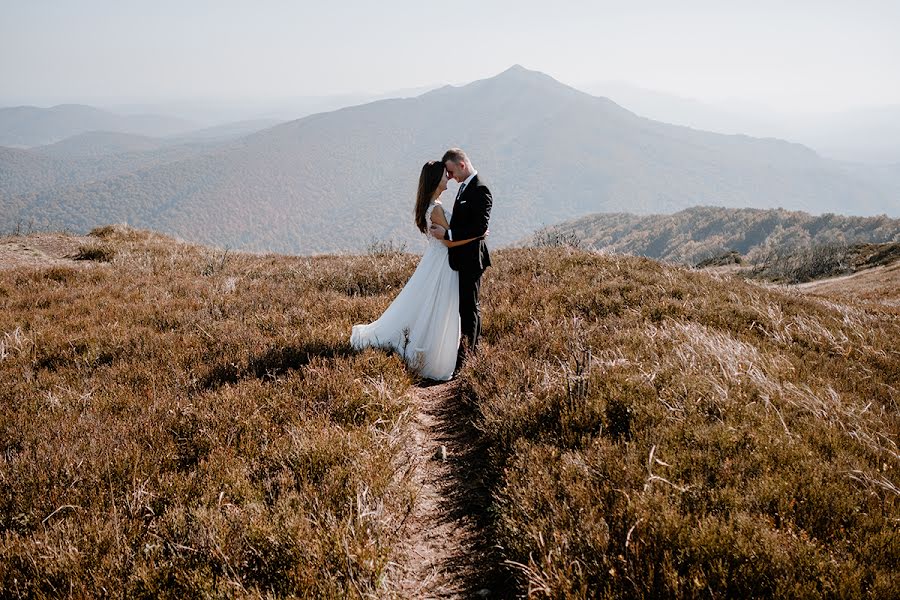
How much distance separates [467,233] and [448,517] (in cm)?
371

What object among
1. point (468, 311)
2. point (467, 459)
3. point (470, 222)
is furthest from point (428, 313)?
point (467, 459)

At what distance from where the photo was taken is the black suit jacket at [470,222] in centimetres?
633

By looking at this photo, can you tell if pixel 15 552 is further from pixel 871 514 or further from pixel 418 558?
pixel 871 514

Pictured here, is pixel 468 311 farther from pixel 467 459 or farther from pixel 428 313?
pixel 467 459

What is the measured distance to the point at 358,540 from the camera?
310 centimetres

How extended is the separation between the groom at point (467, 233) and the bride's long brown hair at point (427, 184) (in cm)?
14

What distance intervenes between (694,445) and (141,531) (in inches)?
160

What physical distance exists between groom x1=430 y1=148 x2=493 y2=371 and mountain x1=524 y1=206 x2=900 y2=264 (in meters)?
96.2

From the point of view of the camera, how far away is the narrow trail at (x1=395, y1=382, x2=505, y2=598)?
3.12m

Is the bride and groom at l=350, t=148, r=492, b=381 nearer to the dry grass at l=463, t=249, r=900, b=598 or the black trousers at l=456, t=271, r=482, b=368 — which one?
the black trousers at l=456, t=271, r=482, b=368

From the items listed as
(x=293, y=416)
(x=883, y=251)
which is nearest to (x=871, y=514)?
(x=293, y=416)

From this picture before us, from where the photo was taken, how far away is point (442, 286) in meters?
6.96

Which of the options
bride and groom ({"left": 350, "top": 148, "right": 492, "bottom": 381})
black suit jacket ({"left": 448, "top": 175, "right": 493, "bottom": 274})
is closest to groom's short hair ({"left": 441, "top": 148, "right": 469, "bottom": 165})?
bride and groom ({"left": 350, "top": 148, "right": 492, "bottom": 381})

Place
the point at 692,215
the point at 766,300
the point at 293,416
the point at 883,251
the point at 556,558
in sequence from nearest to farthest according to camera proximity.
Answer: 1. the point at 556,558
2. the point at 293,416
3. the point at 766,300
4. the point at 883,251
5. the point at 692,215
